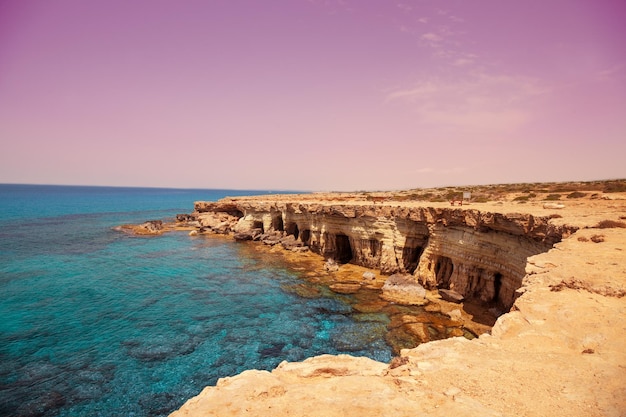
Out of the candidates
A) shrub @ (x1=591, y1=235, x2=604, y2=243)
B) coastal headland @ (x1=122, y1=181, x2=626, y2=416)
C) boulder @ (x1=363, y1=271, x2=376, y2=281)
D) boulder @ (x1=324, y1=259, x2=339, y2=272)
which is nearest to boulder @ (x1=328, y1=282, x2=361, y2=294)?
boulder @ (x1=363, y1=271, x2=376, y2=281)

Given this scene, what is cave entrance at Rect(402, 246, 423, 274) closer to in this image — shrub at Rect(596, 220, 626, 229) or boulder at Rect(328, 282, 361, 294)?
boulder at Rect(328, 282, 361, 294)

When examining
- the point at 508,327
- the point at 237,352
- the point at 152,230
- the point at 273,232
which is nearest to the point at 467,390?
the point at 508,327

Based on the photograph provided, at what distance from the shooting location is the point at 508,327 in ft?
28.9

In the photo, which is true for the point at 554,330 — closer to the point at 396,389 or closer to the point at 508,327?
the point at 508,327

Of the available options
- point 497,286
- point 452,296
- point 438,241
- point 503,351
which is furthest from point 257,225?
point 503,351

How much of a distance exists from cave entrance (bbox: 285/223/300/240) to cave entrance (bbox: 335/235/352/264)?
9932mm

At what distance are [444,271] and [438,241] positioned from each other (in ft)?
8.97

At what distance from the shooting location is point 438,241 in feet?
83.5

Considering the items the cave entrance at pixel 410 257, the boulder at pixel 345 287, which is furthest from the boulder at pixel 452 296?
the boulder at pixel 345 287

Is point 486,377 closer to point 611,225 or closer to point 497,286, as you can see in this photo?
point 611,225

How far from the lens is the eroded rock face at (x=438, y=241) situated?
63.4 ft

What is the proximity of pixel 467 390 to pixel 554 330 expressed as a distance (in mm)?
4074

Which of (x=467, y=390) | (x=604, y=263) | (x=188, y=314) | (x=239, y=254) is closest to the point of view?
(x=467, y=390)

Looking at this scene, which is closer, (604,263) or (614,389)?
(614,389)
